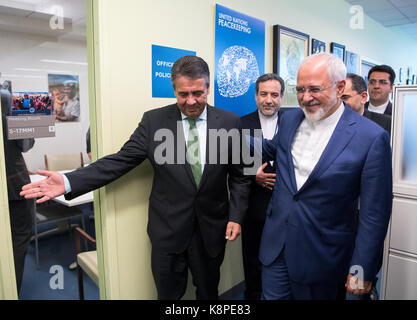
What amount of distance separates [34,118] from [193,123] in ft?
2.58

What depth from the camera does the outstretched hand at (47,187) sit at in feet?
4.66

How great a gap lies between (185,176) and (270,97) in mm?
963

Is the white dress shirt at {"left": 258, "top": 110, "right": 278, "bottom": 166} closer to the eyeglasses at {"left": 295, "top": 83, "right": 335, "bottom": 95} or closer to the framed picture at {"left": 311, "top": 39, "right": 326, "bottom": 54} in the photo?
the eyeglasses at {"left": 295, "top": 83, "right": 335, "bottom": 95}

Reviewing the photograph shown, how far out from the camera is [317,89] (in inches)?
55.9

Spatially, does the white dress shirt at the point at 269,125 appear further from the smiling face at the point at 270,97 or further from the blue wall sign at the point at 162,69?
the blue wall sign at the point at 162,69

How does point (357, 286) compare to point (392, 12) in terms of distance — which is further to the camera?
point (392, 12)

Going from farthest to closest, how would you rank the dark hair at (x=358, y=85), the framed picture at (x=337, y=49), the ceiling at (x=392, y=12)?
the ceiling at (x=392, y=12), the framed picture at (x=337, y=49), the dark hair at (x=358, y=85)

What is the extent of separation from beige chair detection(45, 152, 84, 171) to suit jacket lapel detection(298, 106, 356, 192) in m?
1.21

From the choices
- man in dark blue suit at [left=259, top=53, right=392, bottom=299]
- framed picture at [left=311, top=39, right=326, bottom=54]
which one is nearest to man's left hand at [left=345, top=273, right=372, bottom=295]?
man in dark blue suit at [left=259, top=53, right=392, bottom=299]

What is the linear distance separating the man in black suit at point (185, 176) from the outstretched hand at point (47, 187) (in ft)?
0.20

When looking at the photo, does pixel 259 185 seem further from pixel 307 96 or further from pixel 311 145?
pixel 307 96

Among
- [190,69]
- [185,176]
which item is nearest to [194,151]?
[185,176]

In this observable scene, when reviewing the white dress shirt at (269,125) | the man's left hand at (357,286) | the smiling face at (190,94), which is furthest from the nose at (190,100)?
the man's left hand at (357,286)
